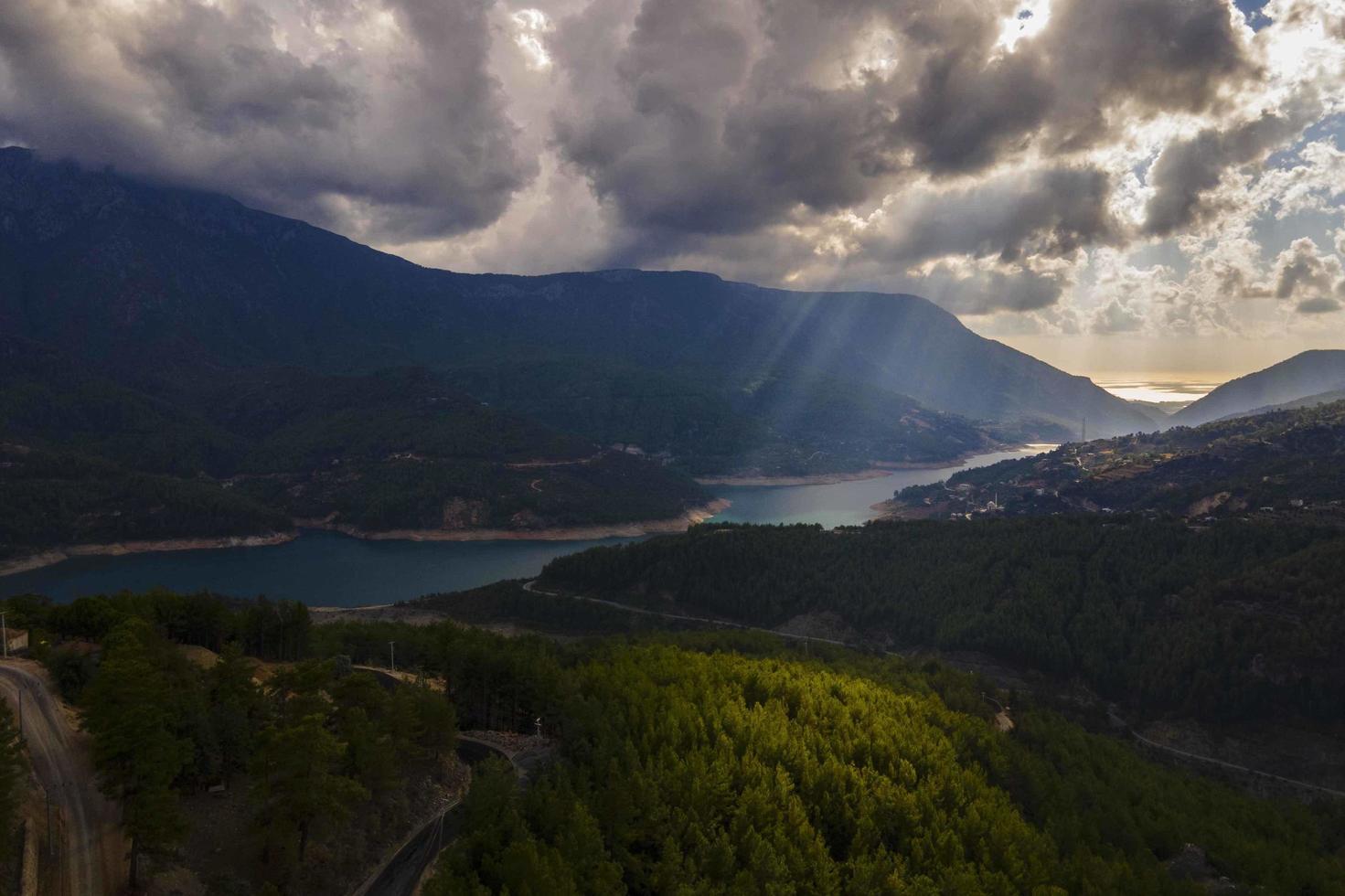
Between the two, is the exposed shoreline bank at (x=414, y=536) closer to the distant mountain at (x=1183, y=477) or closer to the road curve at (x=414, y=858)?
the distant mountain at (x=1183, y=477)

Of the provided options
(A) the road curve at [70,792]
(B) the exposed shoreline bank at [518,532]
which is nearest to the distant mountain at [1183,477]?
(B) the exposed shoreline bank at [518,532]

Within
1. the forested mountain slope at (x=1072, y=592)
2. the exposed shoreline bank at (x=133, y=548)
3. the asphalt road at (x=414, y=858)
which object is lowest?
the forested mountain slope at (x=1072, y=592)

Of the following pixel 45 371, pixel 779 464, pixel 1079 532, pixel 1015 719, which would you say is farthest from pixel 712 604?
pixel 45 371

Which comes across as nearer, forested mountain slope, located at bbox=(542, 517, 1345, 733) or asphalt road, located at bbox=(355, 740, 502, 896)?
asphalt road, located at bbox=(355, 740, 502, 896)

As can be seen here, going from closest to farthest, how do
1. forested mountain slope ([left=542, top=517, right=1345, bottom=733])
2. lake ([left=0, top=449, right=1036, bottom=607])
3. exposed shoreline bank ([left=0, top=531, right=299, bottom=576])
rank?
forested mountain slope ([left=542, top=517, right=1345, bottom=733]), lake ([left=0, top=449, right=1036, bottom=607]), exposed shoreline bank ([left=0, top=531, right=299, bottom=576])

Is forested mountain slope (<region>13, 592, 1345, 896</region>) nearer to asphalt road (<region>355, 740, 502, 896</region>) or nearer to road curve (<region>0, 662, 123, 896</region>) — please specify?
asphalt road (<region>355, 740, 502, 896</region>)

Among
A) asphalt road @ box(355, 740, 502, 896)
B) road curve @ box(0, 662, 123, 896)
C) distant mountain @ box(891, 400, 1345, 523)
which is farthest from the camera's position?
distant mountain @ box(891, 400, 1345, 523)

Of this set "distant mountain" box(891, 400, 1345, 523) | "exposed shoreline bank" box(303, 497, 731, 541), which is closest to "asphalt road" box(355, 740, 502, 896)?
"distant mountain" box(891, 400, 1345, 523)
